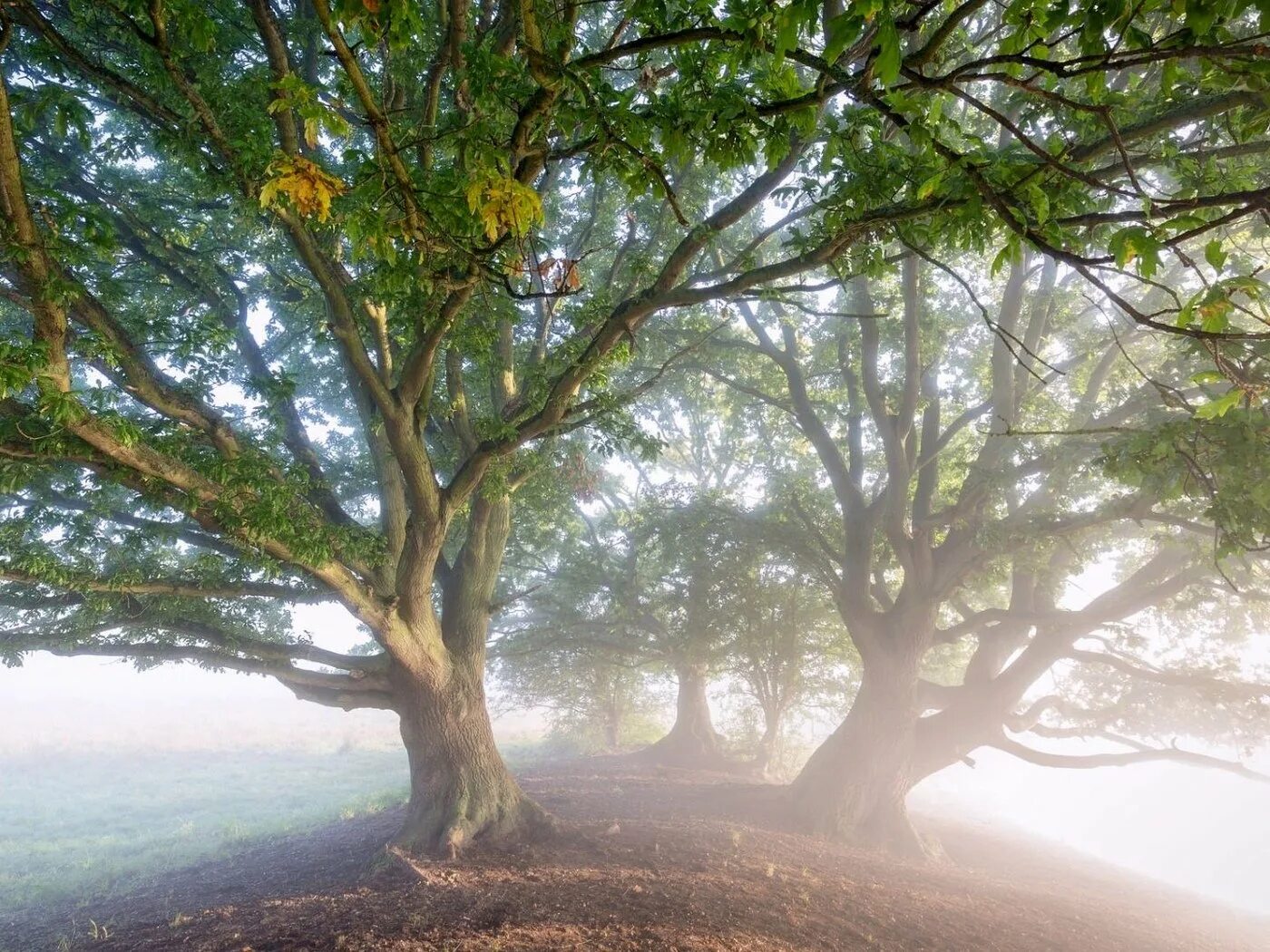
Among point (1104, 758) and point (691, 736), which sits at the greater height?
point (1104, 758)

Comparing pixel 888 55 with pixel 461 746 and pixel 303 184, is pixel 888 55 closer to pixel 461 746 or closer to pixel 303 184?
pixel 303 184

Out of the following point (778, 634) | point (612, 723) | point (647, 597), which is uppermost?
point (647, 597)

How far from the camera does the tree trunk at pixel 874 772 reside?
10555mm

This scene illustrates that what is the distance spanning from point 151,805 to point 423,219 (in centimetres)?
1982

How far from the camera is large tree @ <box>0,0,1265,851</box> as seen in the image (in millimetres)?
2289

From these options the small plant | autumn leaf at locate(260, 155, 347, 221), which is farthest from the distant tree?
autumn leaf at locate(260, 155, 347, 221)

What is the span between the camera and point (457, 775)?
732 centimetres

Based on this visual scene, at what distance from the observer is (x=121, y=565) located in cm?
598

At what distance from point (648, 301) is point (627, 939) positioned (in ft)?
14.6

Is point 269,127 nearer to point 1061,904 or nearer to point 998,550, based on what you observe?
point 998,550

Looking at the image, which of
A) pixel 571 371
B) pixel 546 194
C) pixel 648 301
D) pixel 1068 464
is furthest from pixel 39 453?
pixel 1068 464

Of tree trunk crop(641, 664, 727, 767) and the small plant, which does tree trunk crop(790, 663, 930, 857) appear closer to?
tree trunk crop(641, 664, 727, 767)

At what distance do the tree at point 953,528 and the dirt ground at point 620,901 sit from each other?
222 cm

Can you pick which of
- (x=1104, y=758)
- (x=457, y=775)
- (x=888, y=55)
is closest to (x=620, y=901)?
(x=457, y=775)
